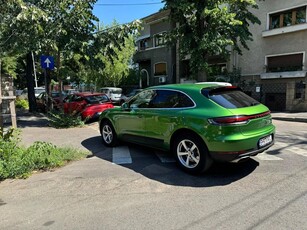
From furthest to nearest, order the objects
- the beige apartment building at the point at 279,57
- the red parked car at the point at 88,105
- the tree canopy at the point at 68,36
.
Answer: the beige apartment building at the point at 279,57 < the red parked car at the point at 88,105 < the tree canopy at the point at 68,36

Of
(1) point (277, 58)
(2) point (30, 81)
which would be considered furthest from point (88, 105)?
(1) point (277, 58)

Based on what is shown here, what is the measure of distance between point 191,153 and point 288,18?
48.1ft

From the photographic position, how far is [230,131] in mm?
4418

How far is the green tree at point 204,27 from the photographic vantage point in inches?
499

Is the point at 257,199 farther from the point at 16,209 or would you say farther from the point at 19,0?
Result: the point at 19,0

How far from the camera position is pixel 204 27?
13.6 meters

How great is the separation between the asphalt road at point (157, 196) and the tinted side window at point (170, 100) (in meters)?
1.22

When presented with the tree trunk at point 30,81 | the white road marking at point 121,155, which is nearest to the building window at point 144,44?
the tree trunk at point 30,81

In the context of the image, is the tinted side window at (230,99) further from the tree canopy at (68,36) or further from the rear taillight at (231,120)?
the tree canopy at (68,36)

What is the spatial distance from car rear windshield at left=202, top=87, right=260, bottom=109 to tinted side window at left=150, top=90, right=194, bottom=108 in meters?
0.40

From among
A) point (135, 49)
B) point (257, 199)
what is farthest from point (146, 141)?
point (135, 49)

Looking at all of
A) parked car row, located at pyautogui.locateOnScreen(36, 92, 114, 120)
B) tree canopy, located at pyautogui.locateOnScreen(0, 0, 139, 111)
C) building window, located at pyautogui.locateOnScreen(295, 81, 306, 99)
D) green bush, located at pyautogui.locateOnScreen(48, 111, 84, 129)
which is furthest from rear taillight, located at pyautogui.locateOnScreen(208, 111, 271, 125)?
building window, located at pyautogui.locateOnScreen(295, 81, 306, 99)

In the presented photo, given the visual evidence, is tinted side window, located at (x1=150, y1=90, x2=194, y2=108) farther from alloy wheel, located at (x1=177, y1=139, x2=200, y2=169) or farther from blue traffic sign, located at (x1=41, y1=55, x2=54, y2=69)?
blue traffic sign, located at (x1=41, y1=55, x2=54, y2=69)

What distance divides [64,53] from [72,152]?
6664 mm
